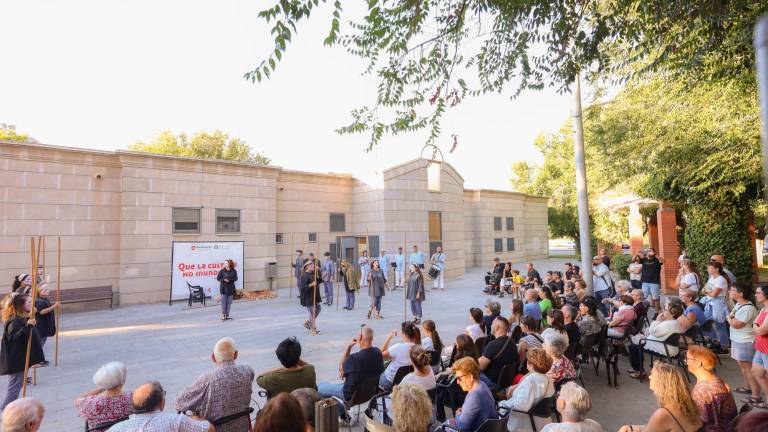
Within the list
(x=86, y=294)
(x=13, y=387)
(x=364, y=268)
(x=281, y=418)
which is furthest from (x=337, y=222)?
(x=281, y=418)

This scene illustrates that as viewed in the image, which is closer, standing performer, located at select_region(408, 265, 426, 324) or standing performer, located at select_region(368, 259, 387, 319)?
standing performer, located at select_region(408, 265, 426, 324)

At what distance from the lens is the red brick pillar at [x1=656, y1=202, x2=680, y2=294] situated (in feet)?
46.3

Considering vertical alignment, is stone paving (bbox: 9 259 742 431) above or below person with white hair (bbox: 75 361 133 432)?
below

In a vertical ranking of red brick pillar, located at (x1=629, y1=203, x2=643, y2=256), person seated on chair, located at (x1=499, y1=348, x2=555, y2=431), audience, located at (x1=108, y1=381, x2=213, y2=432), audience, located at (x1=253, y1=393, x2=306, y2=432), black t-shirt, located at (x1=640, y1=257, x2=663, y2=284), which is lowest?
person seated on chair, located at (x1=499, y1=348, x2=555, y2=431)

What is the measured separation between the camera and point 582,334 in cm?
639

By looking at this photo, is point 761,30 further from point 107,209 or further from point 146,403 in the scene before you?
point 107,209

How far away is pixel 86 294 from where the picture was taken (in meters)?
13.1

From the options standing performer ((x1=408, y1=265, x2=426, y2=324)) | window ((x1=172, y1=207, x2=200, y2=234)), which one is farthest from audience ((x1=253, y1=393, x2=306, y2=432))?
window ((x1=172, y1=207, x2=200, y2=234))

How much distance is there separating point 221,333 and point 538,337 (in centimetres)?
752

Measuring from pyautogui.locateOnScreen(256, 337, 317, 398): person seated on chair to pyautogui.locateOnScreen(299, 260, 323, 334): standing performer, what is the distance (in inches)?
230

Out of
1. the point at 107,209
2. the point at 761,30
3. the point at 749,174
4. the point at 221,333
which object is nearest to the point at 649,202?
the point at 749,174

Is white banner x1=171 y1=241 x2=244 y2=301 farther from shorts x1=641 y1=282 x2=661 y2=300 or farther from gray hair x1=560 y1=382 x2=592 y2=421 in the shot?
gray hair x1=560 y1=382 x2=592 y2=421

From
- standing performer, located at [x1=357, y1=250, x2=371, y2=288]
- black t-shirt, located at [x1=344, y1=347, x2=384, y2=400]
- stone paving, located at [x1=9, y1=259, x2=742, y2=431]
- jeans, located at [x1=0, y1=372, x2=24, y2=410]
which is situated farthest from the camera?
standing performer, located at [x1=357, y1=250, x2=371, y2=288]

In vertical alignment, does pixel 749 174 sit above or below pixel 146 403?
above
